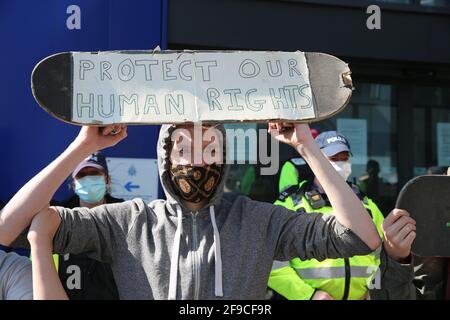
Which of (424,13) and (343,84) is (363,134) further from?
(343,84)

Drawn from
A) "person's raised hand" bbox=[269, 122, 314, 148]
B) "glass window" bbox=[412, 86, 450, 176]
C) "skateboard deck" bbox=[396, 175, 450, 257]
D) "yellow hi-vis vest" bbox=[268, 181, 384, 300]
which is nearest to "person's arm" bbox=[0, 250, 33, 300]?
"person's raised hand" bbox=[269, 122, 314, 148]

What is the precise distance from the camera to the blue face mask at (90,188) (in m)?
3.88

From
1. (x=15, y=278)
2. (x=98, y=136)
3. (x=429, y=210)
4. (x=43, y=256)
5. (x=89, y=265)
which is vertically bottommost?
(x=89, y=265)

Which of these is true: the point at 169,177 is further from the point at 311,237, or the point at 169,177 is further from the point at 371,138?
the point at 371,138

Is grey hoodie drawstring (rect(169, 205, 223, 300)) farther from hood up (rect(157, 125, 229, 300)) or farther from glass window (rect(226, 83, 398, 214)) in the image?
glass window (rect(226, 83, 398, 214))

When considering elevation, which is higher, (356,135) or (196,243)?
(356,135)

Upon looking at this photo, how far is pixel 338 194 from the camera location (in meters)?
2.37

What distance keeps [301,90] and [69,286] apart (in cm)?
178

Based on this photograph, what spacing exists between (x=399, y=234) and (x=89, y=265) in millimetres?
1787

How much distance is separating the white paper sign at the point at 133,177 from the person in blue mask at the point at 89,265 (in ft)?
1.73

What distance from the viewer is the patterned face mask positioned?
8.09 ft

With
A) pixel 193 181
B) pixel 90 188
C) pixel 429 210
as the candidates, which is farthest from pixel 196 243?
pixel 90 188

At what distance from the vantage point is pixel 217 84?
8.23 ft

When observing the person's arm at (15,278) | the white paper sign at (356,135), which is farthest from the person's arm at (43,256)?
the white paper sign at (356,135)
